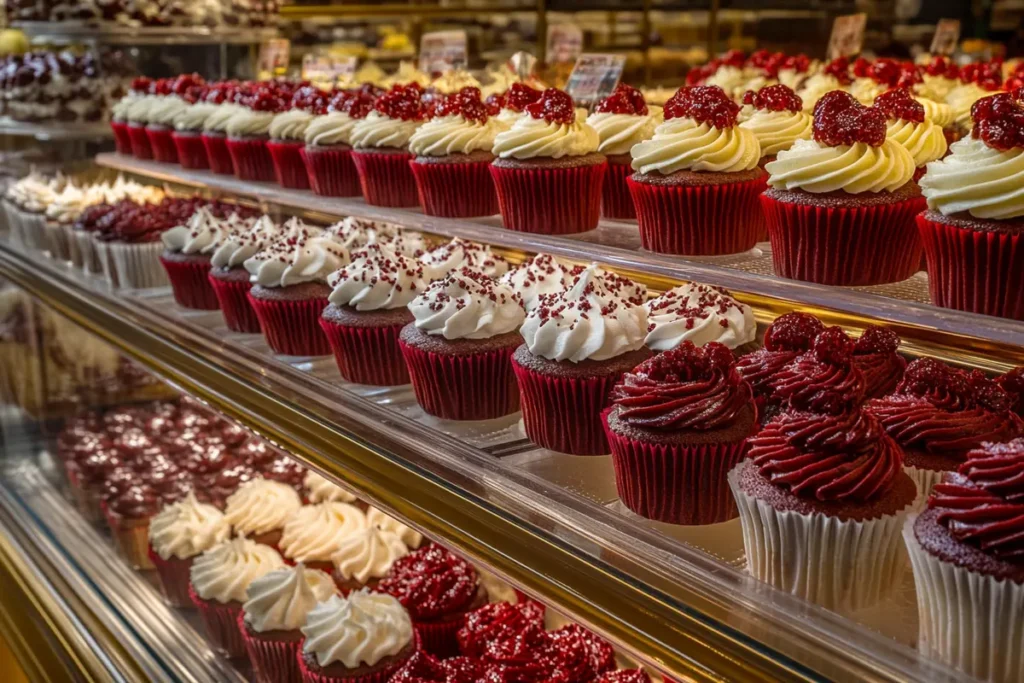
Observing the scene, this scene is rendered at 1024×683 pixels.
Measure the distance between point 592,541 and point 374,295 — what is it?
3.69 ft

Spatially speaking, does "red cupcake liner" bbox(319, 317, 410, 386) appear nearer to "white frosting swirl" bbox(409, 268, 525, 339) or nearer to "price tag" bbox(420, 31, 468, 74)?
"white frosting swirl" bbox(409, 268, 525, 339)

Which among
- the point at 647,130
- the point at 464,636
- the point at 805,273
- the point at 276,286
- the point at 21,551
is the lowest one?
the point at 21,551

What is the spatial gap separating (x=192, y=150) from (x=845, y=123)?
263 cm

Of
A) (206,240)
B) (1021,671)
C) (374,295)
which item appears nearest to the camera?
(1021,671)

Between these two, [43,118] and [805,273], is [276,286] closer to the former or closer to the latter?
[805,273]

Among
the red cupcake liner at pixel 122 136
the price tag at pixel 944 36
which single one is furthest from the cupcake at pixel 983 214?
the red cupcake liner at pixel 122 136

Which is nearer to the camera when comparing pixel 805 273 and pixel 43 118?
pixel 805 273

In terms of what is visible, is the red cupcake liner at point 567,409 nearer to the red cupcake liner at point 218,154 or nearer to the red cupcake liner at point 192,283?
the red cupcake liner at point 192,283

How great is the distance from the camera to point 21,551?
399cm

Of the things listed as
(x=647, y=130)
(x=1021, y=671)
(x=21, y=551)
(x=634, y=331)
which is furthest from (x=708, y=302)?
(x=21, y=551)

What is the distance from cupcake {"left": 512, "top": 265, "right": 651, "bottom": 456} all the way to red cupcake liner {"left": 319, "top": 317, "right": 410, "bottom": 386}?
52cm

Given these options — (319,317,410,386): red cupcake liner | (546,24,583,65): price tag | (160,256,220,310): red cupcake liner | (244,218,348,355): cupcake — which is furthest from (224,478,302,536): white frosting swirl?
(546,24,583,65): price tag

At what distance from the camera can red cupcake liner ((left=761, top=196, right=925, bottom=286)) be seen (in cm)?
180

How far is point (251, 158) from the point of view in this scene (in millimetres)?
3412
